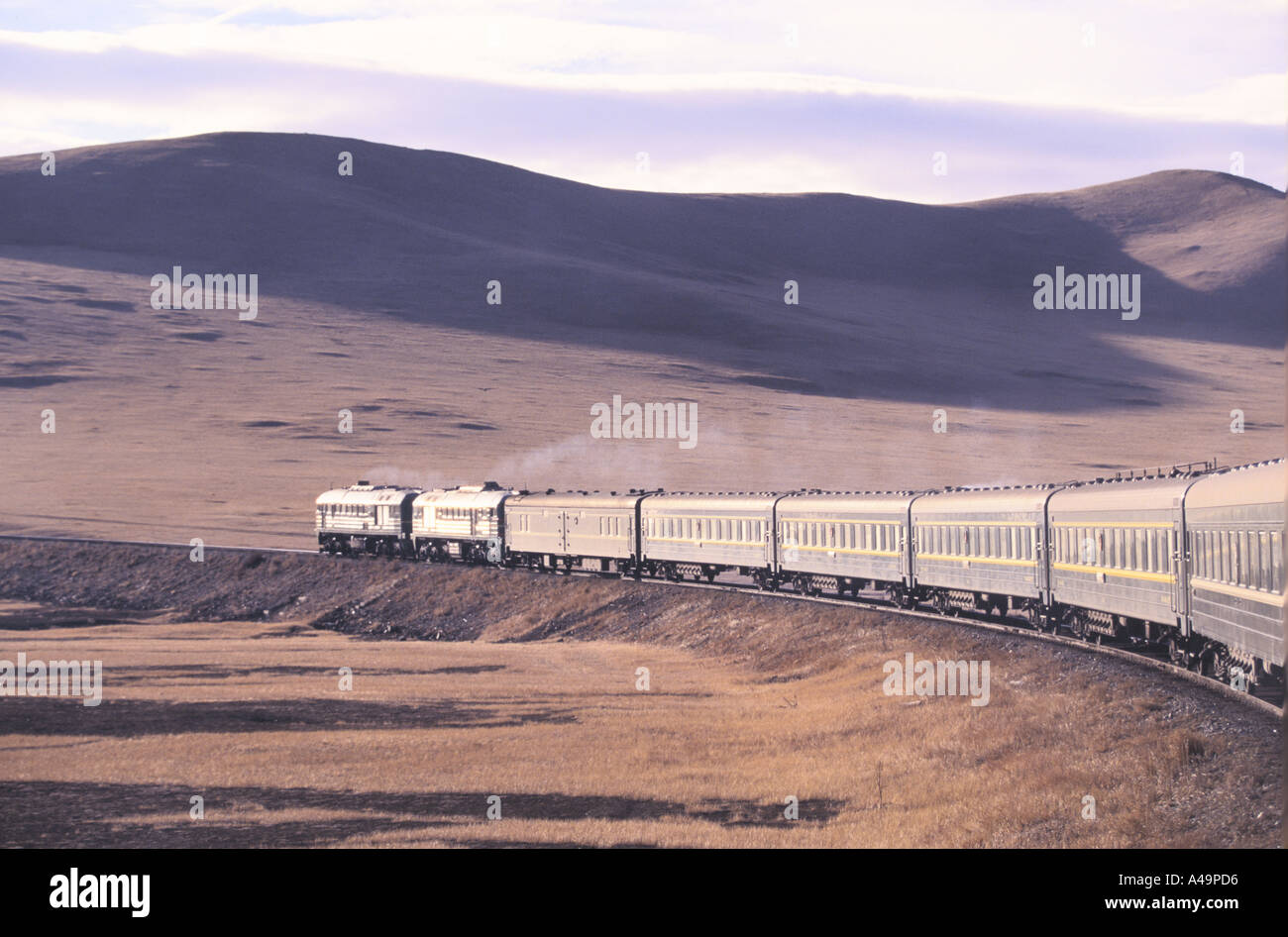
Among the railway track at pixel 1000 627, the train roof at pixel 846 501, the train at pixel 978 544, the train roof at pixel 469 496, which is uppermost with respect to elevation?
the train roof at pixel 469 496

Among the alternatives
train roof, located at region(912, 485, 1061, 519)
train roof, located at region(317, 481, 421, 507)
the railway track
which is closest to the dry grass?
the railway track

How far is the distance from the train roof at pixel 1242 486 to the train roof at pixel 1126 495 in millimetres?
1043

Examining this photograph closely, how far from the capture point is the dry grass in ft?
59.5

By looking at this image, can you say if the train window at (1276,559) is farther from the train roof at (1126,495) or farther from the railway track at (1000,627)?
the train roof at (1126,495)

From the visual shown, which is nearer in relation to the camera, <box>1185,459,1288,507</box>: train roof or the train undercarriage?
<box>1185,459,1288,507</box>: train roof

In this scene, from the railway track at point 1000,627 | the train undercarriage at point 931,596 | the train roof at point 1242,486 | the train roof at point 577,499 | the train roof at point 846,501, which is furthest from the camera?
the train roof at point 577,499

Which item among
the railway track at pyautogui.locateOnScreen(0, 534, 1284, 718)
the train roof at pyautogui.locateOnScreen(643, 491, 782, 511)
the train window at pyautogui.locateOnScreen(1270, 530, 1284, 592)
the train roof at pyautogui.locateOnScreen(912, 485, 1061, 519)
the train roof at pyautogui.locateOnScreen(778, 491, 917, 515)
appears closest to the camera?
the train window at pyautogui.locateOnScreen(1270, 530, 1284, 592)

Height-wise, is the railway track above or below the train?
below

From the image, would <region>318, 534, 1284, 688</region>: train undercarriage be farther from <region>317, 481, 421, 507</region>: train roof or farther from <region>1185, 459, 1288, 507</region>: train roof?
<region>1185, 459, 1288, 507</region>: train roof

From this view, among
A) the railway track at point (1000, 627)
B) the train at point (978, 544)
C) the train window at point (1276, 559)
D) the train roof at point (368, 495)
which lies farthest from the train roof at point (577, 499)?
the train window at point (1276, 559)

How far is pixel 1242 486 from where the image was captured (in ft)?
64.5

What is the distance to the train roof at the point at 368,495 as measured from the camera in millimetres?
68938

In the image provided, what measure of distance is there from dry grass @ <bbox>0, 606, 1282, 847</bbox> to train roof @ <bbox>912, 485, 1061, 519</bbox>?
120 inches
